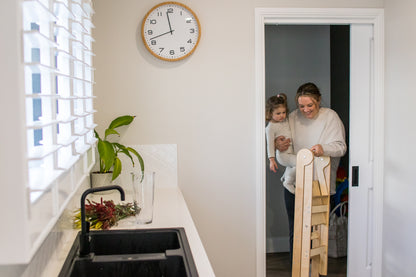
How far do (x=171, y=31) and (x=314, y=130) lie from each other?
1.30 metres

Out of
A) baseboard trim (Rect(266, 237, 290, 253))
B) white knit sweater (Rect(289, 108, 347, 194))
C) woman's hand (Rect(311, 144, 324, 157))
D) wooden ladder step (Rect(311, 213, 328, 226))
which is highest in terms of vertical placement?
white knit sweater (Rect(289, 108, 347, 194))

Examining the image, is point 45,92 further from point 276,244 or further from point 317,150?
point 276,244

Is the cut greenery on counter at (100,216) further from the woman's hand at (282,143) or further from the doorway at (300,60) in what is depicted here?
the doorway at (300,60)

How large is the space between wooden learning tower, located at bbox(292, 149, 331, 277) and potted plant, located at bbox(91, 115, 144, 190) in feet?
3.23

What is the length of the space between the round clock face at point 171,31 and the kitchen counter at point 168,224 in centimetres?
87

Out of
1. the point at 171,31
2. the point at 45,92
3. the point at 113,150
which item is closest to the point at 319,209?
the point at 113,150

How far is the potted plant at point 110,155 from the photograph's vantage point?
2701 mm

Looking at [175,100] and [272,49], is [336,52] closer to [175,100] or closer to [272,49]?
[272,49]

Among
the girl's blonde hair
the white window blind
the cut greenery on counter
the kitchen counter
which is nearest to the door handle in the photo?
the girl's blonde hair

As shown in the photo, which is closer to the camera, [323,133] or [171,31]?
[171,31]

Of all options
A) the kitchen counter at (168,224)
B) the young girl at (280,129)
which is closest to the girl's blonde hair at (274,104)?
the young girl at (280,129)

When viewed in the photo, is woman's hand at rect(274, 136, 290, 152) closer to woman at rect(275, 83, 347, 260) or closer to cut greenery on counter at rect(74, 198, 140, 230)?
woman at rect(275, 83, 347, 260)

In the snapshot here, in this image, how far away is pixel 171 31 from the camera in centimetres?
299

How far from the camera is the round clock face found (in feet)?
9.74
